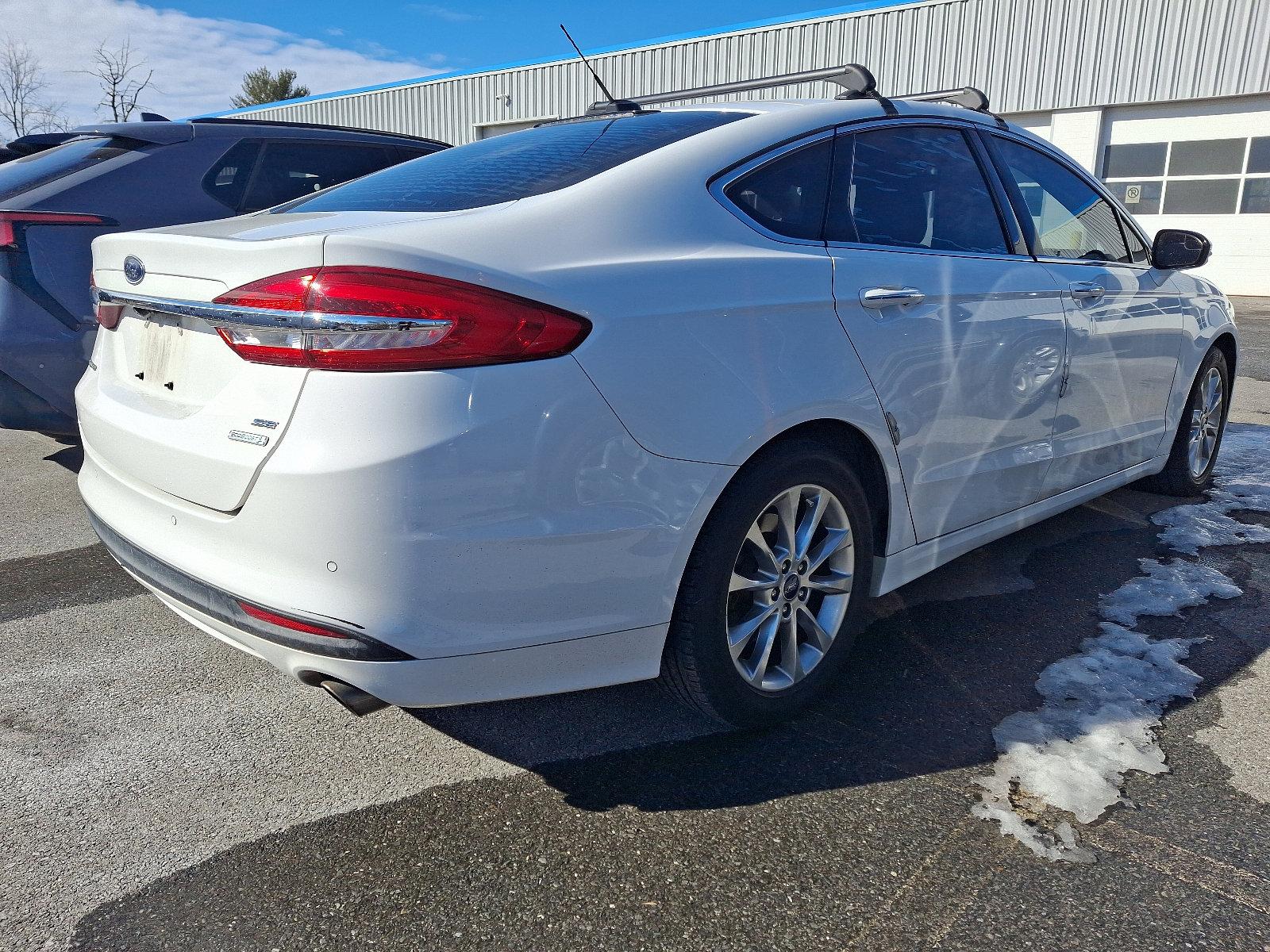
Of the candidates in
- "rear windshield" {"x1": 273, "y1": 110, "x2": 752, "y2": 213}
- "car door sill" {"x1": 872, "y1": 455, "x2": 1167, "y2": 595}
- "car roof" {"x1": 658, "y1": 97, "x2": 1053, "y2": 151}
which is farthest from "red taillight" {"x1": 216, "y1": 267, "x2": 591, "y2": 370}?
"car door sill" {"x1": 872, "y1": 455, "x2": 1167, "y2": 595}

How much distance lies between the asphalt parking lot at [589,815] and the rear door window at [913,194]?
1.22 metres

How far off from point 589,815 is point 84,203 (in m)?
3.35

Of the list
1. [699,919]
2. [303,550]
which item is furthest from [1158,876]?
[303,550]

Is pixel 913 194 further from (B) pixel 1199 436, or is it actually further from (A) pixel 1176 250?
(B) pixel 1199 436

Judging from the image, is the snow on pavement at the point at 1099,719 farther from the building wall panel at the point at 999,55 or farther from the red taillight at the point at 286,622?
the building wall panel at the point at 999,55

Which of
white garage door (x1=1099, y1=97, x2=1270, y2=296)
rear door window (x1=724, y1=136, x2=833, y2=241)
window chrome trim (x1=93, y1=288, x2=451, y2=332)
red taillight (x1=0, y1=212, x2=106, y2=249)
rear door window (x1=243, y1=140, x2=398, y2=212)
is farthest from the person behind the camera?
white garage door (x1=1099, y1=97, x2=1270, y2=296)

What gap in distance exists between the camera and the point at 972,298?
9.14ft

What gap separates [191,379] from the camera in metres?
2.02

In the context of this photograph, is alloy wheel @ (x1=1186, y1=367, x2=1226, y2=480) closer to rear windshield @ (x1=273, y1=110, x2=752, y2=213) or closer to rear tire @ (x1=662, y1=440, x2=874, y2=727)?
rear tire @ (x1=662, y1=440, x2=874, y2=727)

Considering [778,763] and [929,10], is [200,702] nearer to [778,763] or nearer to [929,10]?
[778,763]

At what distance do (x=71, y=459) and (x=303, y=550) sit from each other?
4050mm

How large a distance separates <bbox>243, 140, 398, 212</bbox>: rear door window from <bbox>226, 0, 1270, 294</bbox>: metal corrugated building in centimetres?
1028

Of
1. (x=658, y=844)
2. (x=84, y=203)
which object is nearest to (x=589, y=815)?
(x=658, y=844)

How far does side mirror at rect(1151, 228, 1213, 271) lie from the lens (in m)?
3.87
